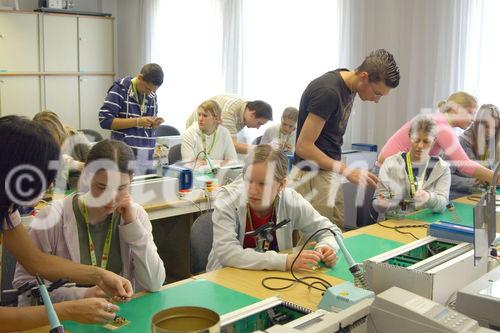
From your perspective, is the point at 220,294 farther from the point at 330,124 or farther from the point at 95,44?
the point at 95,44

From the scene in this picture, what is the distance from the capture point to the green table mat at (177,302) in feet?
5.50

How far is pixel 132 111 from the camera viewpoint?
449cm

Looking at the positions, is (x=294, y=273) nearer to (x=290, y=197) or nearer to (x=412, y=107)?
(x=290, y=197)

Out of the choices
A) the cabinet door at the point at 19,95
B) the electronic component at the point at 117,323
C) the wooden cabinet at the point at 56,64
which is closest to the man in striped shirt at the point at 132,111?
the electronic component at the point at 117,323

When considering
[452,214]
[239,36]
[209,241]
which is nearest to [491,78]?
[452,214]

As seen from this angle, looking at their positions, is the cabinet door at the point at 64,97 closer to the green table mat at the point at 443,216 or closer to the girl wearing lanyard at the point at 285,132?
the girl wearing lanyard at the point at 285,132

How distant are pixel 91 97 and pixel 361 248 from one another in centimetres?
608

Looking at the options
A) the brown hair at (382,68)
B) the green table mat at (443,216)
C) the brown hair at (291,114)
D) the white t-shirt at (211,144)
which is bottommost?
the green table mat at (443,216)

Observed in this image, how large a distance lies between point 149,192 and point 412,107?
114 inches

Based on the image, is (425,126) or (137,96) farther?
(137,96)

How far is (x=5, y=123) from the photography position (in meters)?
1.41

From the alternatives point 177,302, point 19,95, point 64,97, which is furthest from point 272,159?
point 64,97

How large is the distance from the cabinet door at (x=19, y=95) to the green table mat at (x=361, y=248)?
5428 mm

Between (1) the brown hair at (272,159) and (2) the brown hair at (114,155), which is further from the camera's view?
(1) the brown hair at (272,159)
